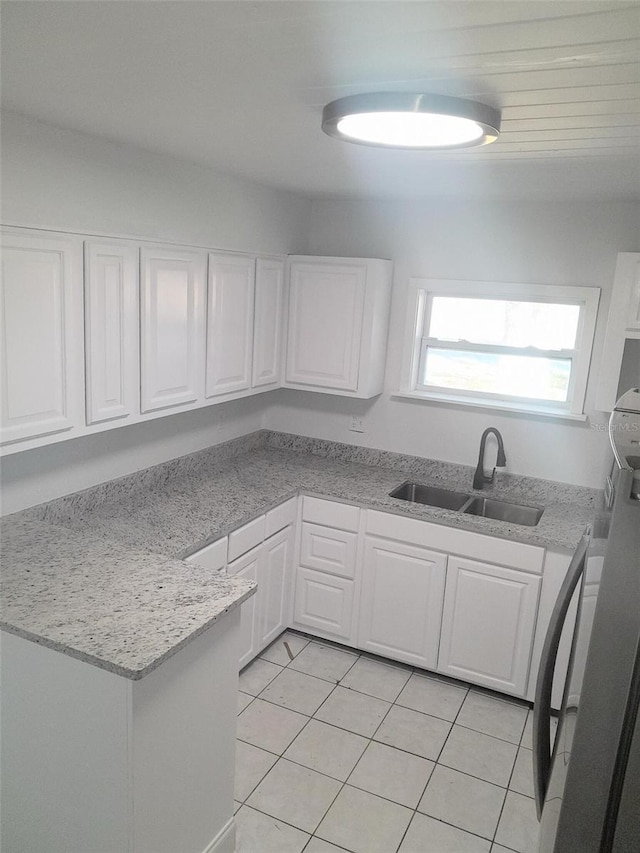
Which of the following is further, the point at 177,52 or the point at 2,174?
the point at 2,174

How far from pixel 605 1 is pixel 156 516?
2400 mm

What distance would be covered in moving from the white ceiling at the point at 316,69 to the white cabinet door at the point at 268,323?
109cm

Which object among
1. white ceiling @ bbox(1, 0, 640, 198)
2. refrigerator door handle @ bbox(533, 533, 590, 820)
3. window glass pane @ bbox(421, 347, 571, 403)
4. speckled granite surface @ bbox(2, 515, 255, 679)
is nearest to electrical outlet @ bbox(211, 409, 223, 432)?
window glass pane @ bbox(421, 347, 571, 403)

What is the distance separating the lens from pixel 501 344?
3.51 m

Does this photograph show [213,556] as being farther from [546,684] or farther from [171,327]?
[546,684]

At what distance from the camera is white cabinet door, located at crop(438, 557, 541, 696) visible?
301 centimetres

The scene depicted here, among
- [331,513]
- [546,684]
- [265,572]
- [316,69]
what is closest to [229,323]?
[331,513]

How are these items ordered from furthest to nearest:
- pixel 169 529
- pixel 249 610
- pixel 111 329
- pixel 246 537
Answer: pixel 249 610, pixel 246 537, pixel 169 529, pixel 111 329

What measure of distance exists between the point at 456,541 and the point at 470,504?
1.27 feet

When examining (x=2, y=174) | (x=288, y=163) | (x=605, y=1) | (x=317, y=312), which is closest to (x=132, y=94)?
(x=2, y=174)

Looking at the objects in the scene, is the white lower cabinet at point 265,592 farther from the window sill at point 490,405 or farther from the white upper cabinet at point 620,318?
the white upper cabinet at point 620,318

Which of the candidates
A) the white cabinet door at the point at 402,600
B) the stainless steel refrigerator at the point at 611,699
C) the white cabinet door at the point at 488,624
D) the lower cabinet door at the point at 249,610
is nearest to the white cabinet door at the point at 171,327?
the lower cabinet door at the point at 249,610

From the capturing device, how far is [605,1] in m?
0.96

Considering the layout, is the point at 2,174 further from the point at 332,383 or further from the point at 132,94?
the point at 332,383
